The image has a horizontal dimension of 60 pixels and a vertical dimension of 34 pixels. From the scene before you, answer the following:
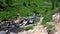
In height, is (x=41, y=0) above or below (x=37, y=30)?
above

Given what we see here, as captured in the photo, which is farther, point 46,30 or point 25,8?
point 25,8

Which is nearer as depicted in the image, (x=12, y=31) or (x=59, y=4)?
(x=12, y=31)

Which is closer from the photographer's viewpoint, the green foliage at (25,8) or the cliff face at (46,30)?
the cliff face at (46,30)

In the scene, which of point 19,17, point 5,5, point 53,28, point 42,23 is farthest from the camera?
point 5,5

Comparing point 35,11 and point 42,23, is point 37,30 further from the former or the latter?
point 35,11

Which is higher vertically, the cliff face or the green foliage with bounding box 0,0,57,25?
the green foliage with bounding box 0,0,57,25

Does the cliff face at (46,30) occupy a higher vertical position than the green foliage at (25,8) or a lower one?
lower

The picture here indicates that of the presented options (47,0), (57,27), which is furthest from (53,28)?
(47,0)

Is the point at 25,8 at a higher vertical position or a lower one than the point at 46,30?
higher

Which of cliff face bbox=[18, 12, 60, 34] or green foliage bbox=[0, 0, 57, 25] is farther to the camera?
green foliage bbox=[0, 0, 57, 25]

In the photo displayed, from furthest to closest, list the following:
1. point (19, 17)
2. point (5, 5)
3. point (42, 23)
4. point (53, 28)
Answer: point (5, 5) < point (19, 17) < point (42, 23) < point (53, 28)

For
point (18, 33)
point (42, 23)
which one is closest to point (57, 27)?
point (42, 23)
